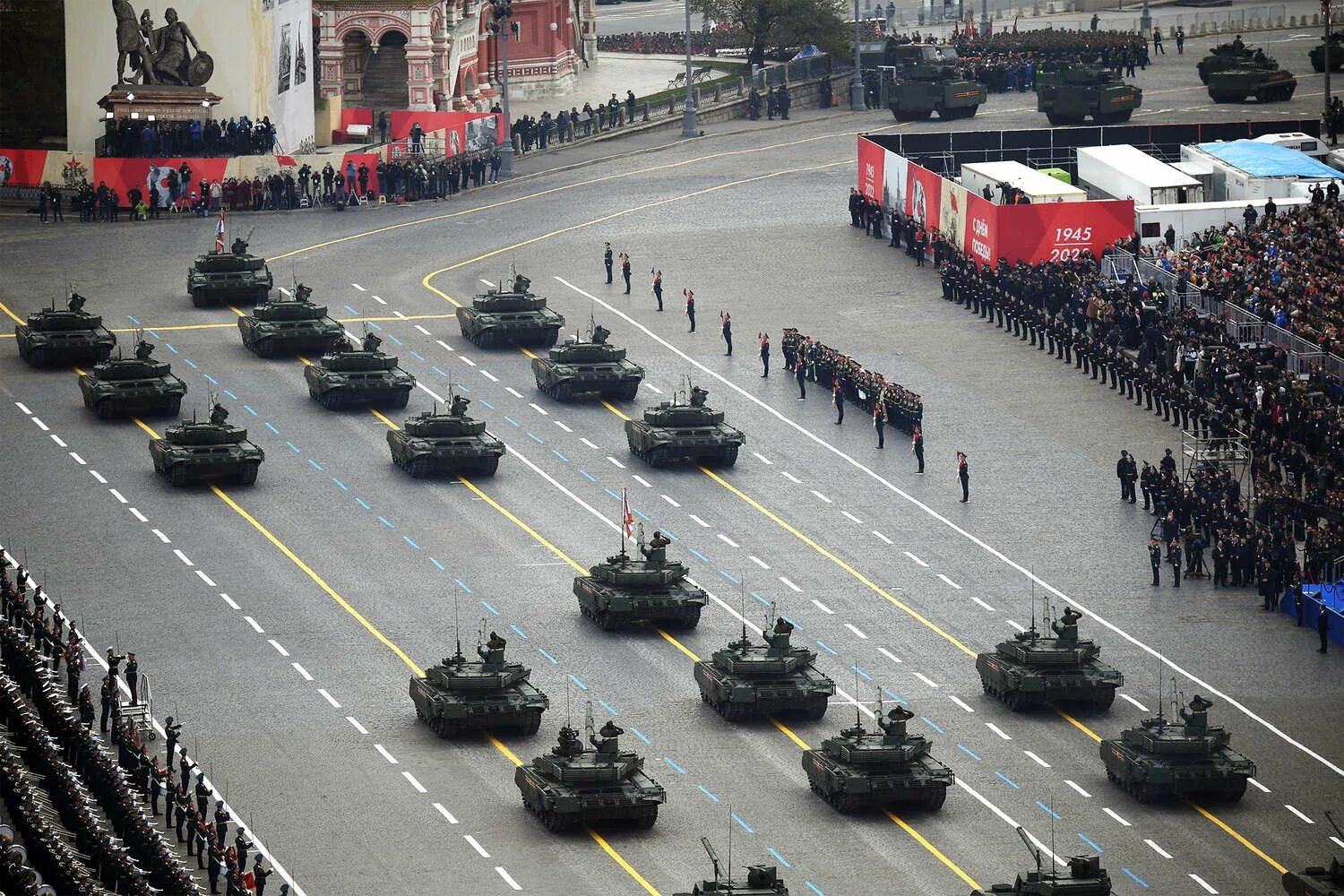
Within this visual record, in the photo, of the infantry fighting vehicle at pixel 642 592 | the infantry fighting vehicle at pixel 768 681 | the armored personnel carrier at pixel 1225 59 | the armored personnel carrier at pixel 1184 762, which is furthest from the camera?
the armored personnel carrier at pixel 1225 59

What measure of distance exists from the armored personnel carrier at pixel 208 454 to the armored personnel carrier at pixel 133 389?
4939 millimetres

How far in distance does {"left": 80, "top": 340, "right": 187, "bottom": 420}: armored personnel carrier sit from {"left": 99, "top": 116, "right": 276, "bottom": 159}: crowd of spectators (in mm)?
31397

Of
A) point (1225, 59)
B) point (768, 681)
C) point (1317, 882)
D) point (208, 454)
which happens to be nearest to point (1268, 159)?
point (1225, 59)

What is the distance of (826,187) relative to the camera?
13025cm

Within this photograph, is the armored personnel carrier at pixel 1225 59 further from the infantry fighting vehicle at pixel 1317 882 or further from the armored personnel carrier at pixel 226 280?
the infantry fighting vehicle at pixel 1317 882

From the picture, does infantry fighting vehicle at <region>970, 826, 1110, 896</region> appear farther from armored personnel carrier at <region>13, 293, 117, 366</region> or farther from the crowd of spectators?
the crowd of spectators

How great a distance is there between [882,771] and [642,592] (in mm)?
12554

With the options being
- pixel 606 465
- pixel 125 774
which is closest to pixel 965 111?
pixel 606 465

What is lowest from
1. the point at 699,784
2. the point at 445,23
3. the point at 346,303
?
the point at 699,784

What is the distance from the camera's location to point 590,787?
62469 mm

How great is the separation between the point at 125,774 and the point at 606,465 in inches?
1149

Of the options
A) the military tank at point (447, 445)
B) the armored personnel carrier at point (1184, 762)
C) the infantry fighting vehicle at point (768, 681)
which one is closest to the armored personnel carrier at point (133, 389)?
the military tank at point (447, 445)

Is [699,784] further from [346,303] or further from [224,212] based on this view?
[224,212]

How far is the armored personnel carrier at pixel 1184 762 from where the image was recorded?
210 ft
